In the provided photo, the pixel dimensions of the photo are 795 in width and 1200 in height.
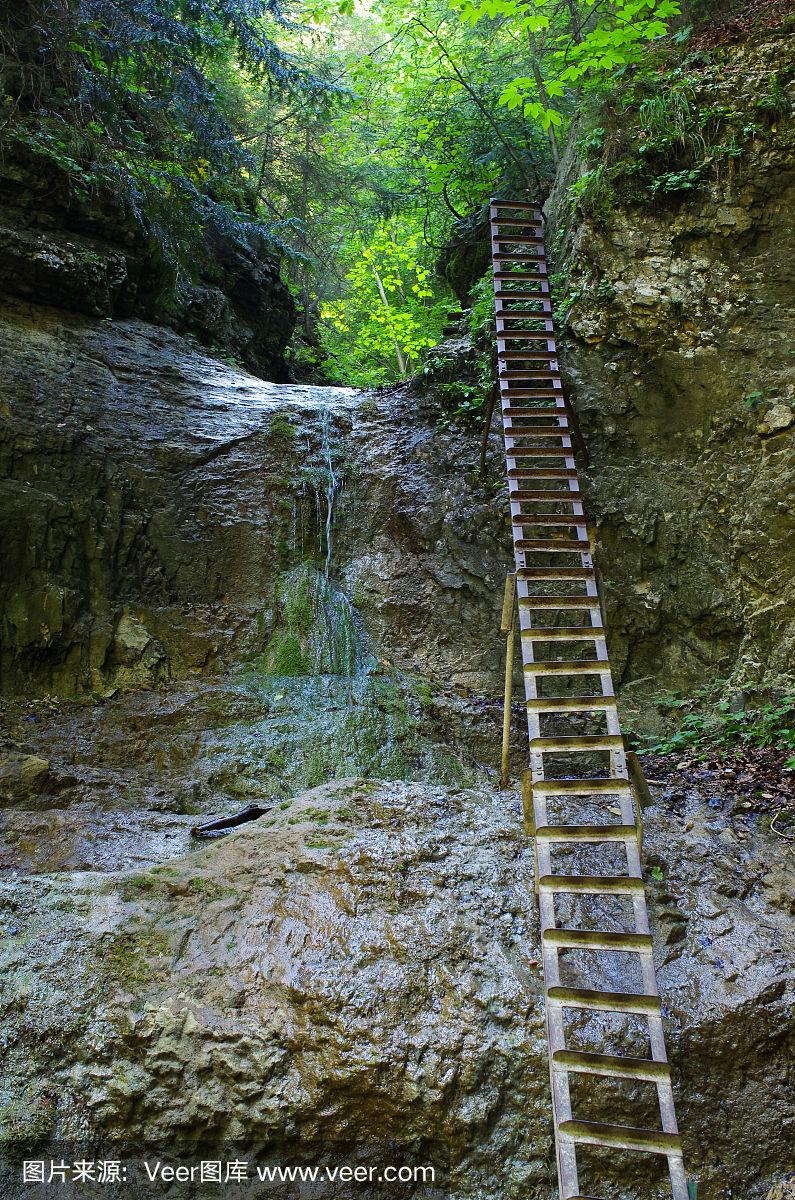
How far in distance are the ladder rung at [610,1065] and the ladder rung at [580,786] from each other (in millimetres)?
1310

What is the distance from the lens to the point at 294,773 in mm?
6332

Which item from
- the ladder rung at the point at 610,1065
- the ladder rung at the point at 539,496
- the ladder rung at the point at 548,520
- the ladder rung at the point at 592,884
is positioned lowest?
the ladder rung at the point at 610,1065

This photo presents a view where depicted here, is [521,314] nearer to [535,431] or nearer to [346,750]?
[535,431]

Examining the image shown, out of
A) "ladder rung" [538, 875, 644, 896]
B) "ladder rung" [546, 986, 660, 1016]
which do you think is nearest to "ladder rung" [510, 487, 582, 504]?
"ladder rung" [538, 875, 644, 896]

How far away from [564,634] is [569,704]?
54 cm

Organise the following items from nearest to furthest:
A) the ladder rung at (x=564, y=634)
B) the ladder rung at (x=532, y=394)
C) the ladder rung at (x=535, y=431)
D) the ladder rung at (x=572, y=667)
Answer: the ladder rung at (x=572, y=667)
the ladder rung at (x=564, y=634)
the ladder rung at (x=535, y=431)
the ladder rung at (x=532, y=394)

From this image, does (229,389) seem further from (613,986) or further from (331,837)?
(613,986)

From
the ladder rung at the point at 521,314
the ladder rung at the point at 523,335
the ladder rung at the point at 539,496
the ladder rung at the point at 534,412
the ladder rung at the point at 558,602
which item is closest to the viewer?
the ladder rung at the point at 558,602

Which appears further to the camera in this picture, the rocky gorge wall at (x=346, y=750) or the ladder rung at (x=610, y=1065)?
the rocky gorge wall at (x=346, y=750)

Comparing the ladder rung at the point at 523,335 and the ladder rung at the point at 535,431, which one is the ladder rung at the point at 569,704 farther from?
the ladder rung at the point at 523,335

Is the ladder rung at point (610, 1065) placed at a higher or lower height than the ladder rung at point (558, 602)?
lower

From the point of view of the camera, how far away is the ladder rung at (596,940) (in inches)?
146

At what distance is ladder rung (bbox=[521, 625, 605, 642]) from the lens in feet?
16.4

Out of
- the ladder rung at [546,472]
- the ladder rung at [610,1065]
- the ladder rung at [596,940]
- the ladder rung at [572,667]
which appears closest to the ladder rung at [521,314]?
the ladder rung at [546,472]
